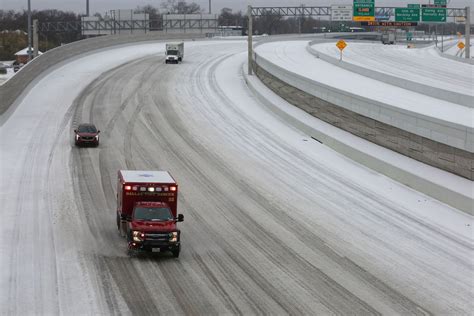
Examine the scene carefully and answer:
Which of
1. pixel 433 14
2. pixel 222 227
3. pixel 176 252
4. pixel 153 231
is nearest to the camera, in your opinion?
pixel 153 231

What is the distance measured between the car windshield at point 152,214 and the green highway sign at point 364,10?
204ft

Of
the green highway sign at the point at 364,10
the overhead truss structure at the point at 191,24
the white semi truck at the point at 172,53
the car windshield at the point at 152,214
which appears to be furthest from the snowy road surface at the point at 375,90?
the overhead truss structure at the point at 191,24

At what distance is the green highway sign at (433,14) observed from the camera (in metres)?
82.5

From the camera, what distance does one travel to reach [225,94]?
2422 inches

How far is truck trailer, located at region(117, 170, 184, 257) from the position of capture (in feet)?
80.0

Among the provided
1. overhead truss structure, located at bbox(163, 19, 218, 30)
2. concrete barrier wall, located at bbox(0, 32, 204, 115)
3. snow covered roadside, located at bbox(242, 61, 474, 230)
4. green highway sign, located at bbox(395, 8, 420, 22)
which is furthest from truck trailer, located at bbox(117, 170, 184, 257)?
overhead truss structure, located at bbox(163, 19, 218, 30)

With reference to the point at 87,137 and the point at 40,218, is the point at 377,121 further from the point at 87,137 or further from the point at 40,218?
the point at 40,218

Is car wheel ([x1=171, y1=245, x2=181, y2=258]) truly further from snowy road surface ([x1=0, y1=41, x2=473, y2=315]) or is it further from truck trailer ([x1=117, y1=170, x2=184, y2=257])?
snowy road surface ([x1=0, y1=41, x2=473, y2=315])

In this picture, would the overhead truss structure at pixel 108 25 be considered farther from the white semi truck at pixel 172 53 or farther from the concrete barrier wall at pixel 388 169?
the concrete barrier wall at pixel 388 169

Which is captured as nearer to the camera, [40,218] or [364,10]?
[40,218]

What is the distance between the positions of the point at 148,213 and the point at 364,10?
63.4m

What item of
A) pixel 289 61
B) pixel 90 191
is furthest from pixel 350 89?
pixel 289 61

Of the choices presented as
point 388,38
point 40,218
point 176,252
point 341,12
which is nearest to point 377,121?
point 176,252

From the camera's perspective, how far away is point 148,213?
83.3 ft
